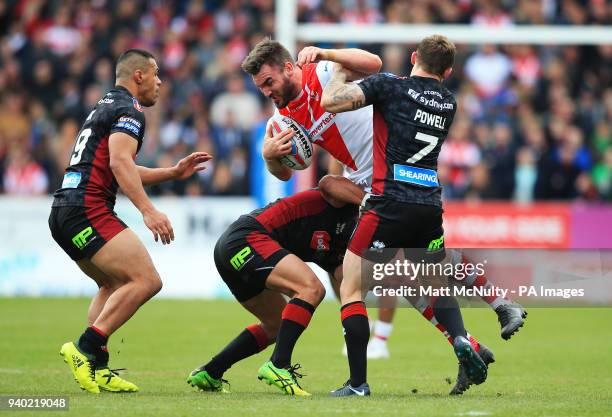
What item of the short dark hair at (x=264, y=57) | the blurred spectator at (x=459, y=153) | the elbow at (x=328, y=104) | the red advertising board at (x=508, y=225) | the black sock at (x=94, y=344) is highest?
the short dark hair at (x=264, y=57)

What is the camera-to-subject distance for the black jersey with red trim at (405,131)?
7.71m

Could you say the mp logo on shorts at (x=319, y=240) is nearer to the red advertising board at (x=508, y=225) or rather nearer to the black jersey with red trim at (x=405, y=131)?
the black jersey with red trim at (x=405, y=131)

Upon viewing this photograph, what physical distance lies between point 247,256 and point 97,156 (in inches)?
52.6

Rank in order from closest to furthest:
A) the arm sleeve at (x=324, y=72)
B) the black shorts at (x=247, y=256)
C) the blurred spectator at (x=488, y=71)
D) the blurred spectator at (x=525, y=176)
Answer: the black shorts at (x=247, y=256) → the arm sleeve at (x=324, y=72) → the blurred spectator at (x=525, y=176) → the blurred spectator at (x=488, y=71)

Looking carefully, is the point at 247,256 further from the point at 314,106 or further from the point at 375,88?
the point at 375,88

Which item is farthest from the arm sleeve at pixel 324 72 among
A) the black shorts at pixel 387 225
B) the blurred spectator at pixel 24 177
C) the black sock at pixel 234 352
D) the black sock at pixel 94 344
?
the blurred spectator at pixel 24 177

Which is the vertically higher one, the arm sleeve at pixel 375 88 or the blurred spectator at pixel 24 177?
the arm sleeve at pixel 375 88

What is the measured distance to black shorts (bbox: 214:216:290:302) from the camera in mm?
8102

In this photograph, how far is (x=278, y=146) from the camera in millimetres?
8234

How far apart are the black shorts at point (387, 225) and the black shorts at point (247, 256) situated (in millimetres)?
651

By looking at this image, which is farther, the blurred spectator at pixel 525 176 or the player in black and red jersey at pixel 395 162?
the blurred spectator at pixel 525 176

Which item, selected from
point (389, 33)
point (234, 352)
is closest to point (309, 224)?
point (234, 352)

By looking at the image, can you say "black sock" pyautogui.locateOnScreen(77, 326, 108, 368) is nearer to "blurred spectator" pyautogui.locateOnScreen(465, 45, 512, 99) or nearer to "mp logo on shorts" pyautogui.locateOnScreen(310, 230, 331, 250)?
"mp logo on shorts" pyautogui.locateOnScreen(310, 230, 331, 250)

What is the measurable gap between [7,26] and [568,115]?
468 inches
